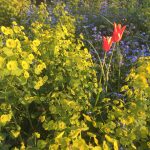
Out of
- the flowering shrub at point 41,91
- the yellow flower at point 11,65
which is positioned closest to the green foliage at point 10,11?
the flowering shrub at point 41,91

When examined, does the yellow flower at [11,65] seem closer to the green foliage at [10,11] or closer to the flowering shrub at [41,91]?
the flowering shrub at [41,91]

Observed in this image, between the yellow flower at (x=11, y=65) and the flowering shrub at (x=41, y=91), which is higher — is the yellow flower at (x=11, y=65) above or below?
above

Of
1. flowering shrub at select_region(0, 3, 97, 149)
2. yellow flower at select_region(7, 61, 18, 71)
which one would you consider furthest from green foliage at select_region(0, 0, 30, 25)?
yellow flower at select_region(7, 61, 18, 71)

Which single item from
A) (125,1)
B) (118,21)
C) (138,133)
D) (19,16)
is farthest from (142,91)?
(125,1)

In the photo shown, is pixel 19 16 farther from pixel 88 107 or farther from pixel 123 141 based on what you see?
pixel 123 141

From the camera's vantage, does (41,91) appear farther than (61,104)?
Yes

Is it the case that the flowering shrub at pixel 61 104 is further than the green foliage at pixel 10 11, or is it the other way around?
the green foliage at pixel 10 11

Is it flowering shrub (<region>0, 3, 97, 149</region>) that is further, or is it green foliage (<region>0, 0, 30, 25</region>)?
green foliage (<region>0, 0, 30, 25</region>)

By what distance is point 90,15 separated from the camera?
19.3 ft

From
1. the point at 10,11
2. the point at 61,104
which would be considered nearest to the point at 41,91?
the point at 61,104

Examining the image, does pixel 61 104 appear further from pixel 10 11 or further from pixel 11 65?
pixel 10 11

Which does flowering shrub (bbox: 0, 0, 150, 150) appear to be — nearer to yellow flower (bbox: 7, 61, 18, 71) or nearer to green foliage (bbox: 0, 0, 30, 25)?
yellow flower (bbox: 7, 61, 18, 71)

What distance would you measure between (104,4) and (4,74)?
4522 mm

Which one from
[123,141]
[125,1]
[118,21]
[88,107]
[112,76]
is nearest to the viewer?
[123,141]
